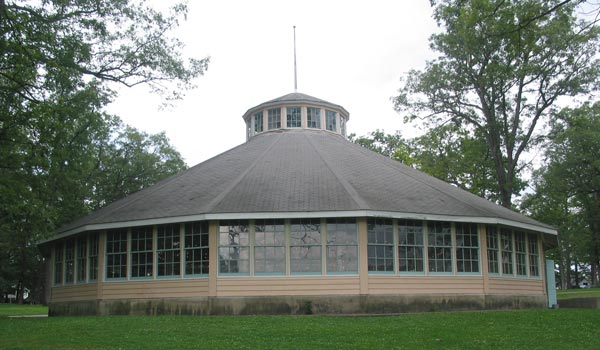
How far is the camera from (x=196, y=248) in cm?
2175

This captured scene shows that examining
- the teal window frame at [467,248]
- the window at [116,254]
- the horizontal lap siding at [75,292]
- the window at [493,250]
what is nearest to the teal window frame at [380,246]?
the teal window frame at [467,248]

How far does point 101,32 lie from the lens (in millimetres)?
22281

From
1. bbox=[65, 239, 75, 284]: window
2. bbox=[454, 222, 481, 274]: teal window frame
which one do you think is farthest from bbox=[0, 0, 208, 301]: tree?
bbox=[454, 222, 481, 274]: teal window frame

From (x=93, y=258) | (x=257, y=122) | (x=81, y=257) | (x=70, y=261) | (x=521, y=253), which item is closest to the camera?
(x=93, y=258)

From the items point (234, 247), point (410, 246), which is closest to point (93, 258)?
point (234, 247)

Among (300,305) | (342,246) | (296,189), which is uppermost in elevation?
(296,189)

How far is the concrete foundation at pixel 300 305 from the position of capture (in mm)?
20781

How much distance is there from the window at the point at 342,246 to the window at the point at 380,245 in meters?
0.51

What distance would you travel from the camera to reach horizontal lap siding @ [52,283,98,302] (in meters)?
23.6

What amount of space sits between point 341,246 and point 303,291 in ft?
6.37

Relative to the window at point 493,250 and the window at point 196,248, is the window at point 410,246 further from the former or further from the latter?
the window at point 196,248

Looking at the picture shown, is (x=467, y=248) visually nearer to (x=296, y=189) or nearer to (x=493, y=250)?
(x=493, y=250)

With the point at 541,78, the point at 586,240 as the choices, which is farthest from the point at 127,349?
the point at 586,240

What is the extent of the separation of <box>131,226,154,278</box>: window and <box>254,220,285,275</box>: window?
3.99m
